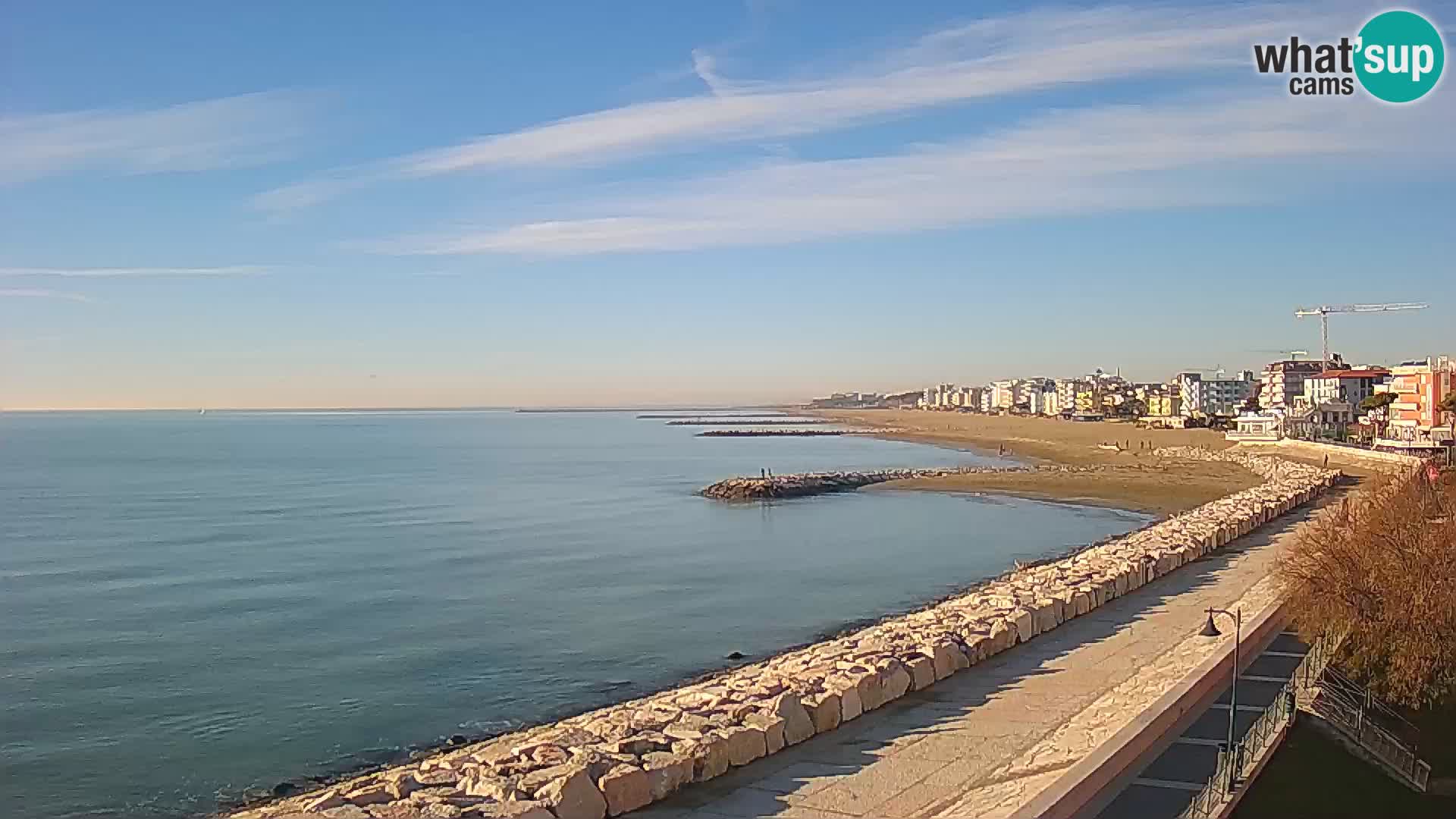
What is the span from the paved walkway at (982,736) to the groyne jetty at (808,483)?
36492 mm

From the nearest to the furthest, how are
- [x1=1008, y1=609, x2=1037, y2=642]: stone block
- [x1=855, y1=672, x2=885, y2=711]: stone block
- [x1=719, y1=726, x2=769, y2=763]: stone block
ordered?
[x1=719, y1=726, x2=769, y2=763]: stone block < [x1=855, y1=672, x2=885, y2=711]: stone block < [x1=1008, y1=609, x2=1037, y2=642]: stone block

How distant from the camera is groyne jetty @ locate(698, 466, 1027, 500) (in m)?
57.2

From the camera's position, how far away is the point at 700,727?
43.2 ft

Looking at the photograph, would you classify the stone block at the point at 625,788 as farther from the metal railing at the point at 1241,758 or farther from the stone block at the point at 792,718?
the metal railing at the point at 1241,758

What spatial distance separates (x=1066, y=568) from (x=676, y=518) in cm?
2312

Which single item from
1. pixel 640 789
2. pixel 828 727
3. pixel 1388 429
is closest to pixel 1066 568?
pixel 828 727

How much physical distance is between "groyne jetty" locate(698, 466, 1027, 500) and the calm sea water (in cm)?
266

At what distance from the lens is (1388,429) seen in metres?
71.1

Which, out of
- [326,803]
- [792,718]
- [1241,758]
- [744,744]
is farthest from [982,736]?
[326,803]

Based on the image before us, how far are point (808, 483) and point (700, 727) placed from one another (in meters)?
48.1

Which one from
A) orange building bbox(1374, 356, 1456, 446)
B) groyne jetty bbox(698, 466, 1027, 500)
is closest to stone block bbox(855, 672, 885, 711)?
groyne jetty bbox(698, 466, 1027, 500)

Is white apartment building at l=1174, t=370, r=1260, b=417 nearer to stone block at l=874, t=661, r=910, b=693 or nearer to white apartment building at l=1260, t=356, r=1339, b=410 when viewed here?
Result: white apartment building at l=1260, t=356, r=1339, b=410

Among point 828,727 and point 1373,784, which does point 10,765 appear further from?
point 1373,784

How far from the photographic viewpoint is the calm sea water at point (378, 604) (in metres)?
17.2
